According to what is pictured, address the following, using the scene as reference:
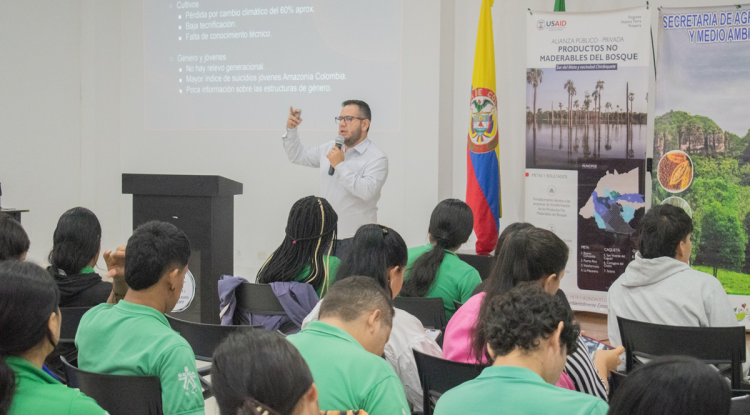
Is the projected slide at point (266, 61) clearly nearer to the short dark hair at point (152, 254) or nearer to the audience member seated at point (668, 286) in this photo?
the audience member seated at point (668, 286)

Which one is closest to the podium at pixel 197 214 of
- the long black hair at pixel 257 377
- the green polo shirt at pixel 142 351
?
the green polo shirt at pixel 142 351

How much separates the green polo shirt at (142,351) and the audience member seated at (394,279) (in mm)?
435

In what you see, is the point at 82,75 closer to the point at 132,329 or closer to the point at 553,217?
the point at 553,217

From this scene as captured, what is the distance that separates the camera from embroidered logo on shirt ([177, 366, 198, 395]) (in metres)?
1.60

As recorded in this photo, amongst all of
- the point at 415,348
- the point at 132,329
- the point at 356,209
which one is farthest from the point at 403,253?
the point at 356,209

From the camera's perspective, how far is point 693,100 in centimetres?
435

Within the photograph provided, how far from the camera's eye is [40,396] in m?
1.25

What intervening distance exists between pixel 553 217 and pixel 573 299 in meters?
0.61

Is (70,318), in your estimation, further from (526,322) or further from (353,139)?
(353,139)

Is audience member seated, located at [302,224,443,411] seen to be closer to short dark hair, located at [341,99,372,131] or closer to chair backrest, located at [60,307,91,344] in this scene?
chair backrest, located at [60,307,91,344]

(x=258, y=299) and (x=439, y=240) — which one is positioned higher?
(x=439, y=240)

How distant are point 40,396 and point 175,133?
552cm

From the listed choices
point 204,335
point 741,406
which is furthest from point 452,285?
point 741,406

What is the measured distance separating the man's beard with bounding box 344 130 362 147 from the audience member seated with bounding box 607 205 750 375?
8.12ft
